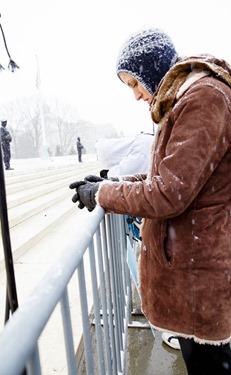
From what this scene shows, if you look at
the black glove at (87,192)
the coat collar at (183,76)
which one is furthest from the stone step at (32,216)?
the coat collar at (183,76)

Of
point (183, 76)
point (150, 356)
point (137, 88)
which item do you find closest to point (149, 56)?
point (137, 88)

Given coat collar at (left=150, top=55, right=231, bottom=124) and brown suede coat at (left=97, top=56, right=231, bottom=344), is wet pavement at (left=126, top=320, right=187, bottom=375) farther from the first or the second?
coat collar at (left=150, top=55, right=231, bottom=124)

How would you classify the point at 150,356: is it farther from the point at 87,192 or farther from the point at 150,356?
the point at 87,192

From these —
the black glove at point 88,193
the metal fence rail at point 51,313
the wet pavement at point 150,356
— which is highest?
the black glove at point 88,193

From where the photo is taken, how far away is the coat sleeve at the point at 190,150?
0.87 metres

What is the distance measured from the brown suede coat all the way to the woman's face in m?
0.27

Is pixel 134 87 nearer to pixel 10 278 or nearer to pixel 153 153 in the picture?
pixel 153 153

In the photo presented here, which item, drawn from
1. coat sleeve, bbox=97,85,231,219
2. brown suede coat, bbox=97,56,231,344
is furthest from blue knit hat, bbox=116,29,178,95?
coat sleeve, bbox=97,85,231,219

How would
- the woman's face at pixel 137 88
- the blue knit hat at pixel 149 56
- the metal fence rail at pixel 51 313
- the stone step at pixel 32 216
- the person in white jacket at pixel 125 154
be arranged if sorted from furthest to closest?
the stone step at pixel 32 216
the person in white jacket at pixel 125 154
the woman's face at pixel 137 88
the blue knit hat at pixel 149 56
the metal fence rail at pixel 51 313

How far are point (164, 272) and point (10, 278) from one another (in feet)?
1.85

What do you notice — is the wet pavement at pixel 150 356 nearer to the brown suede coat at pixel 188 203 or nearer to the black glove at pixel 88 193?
the brown suede coat at pixel 188 203

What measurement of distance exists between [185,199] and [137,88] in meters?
0.65

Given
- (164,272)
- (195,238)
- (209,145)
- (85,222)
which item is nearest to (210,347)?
(164,272)

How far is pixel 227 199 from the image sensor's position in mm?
1033
